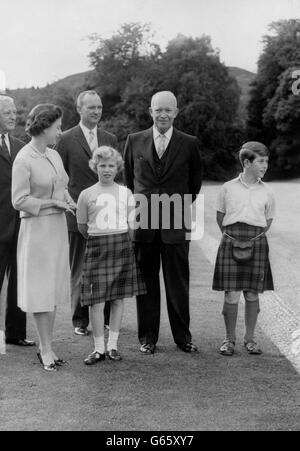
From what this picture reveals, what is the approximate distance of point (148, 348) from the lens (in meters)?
6.08

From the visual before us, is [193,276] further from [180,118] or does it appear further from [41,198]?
[180,118]

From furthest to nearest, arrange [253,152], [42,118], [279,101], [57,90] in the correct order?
1. [57,90]
2. [279,101]
3. [253,152]
4. [42,118]

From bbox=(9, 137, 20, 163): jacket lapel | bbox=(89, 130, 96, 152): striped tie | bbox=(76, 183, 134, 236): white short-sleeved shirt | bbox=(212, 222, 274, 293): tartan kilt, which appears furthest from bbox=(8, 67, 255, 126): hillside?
bbox=(76, 183, 134, 236): white short-sleeved shirt

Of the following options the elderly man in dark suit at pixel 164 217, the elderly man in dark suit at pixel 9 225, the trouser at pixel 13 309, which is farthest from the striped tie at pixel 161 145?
the trouser at pixel 13 309

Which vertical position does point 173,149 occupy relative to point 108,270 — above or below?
above

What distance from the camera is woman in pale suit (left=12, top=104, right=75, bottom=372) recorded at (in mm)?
5484

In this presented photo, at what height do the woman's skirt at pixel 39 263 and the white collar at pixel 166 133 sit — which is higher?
the white collar at pixel 166 133

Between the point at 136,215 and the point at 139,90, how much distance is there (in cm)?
5254

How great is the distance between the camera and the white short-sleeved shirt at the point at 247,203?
602 centimetres

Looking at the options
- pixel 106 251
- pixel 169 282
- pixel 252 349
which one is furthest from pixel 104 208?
pixel 252 349

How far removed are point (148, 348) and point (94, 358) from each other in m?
0.59

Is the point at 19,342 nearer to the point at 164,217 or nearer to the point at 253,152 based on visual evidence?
→ the point at 164,217

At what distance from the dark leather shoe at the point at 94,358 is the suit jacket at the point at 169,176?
1.03m

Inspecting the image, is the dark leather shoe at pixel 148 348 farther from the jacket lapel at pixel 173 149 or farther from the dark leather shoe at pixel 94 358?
the jacket lapel at pixel 173 149
